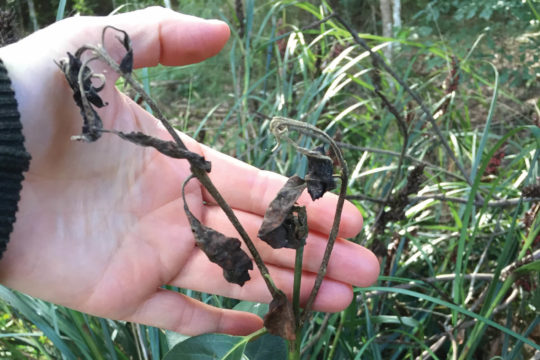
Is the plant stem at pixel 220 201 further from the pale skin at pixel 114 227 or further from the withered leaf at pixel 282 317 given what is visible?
the pale skin at pixel 114 227

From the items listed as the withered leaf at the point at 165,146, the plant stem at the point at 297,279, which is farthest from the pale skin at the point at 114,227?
the withered leaf at the point at 165,146

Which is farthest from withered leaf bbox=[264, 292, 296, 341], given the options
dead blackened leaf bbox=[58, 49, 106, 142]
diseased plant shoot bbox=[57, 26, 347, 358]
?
dead blackened leaf bbox=[58, 49, 106, 142]

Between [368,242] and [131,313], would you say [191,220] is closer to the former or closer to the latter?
[131,313]

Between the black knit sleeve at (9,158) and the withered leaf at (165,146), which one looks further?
the black knit sleeve at (9,158)

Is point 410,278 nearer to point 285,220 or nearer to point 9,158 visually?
point 285,220

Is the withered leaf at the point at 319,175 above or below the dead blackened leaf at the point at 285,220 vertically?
above

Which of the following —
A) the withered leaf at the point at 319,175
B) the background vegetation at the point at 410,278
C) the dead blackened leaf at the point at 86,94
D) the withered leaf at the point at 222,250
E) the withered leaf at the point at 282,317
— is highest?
the dead blackened leaf at the point at 86,94
